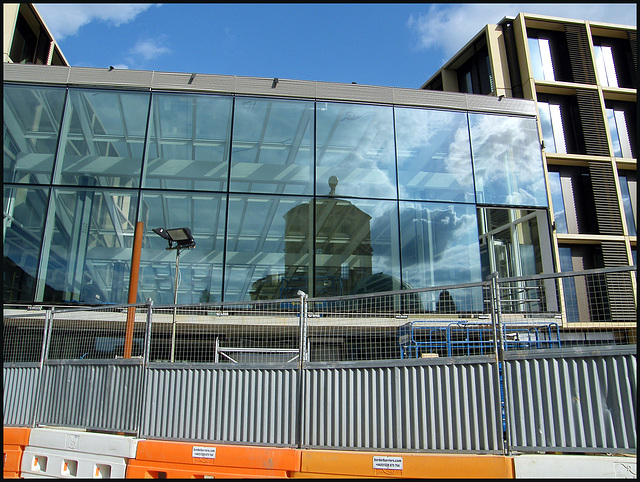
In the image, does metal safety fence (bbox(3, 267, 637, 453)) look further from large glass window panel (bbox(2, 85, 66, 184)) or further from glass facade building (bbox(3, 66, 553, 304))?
large glass window panel (bbox(2, 85, 66, 184))

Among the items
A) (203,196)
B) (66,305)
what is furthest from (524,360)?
(66,305)

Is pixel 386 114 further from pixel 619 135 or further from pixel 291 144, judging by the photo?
pixel 619 135

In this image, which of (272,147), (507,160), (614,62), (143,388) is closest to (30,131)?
(272,147)

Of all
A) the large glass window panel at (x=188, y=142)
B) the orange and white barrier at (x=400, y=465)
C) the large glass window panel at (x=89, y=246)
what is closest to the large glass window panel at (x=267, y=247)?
the large glass window panel at (x=188, y=142)

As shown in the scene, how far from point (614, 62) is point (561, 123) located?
4422 mm

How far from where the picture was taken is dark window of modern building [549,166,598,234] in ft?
60.4

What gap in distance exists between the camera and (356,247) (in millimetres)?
13836

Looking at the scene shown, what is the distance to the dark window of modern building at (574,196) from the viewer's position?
18406mm

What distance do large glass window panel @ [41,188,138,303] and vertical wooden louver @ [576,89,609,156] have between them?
1686 centimetres

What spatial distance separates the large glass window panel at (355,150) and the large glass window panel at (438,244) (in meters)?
1.08

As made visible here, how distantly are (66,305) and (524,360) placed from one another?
1138cm

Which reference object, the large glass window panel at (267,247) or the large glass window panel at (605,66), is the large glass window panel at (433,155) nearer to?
the large glass window panel at (267,247)

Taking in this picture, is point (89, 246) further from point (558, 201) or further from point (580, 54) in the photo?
point (580, 54)

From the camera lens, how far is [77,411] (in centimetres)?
730
